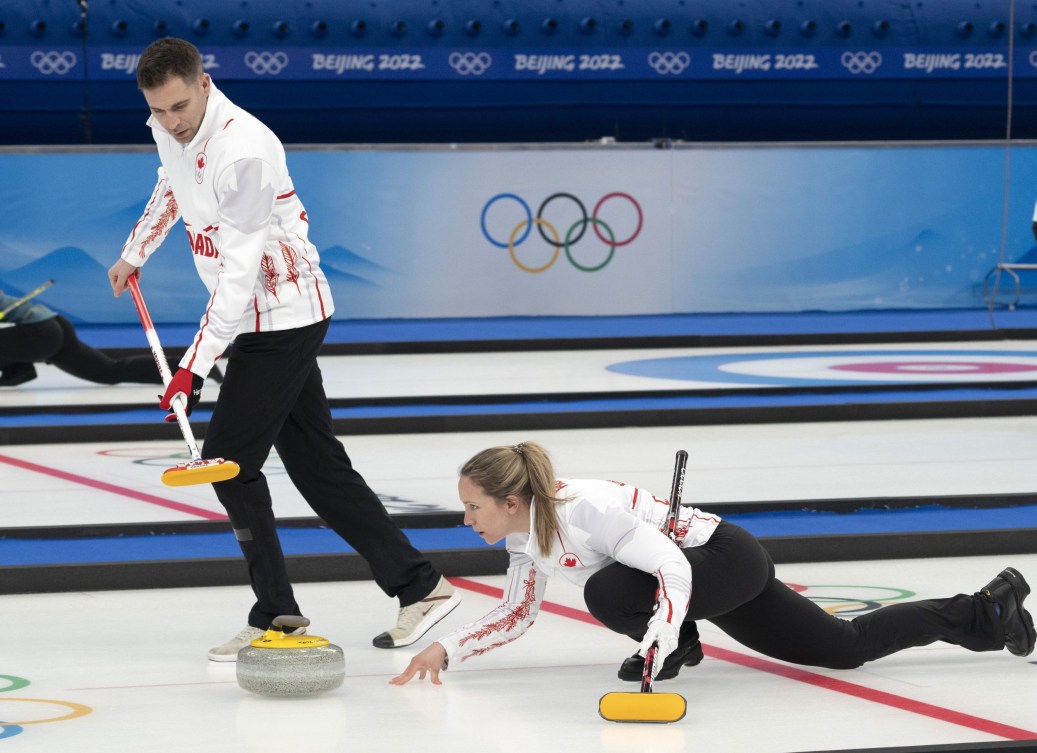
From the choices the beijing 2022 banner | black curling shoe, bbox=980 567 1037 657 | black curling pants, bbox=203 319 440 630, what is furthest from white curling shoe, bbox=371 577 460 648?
the beijing 2022 banner

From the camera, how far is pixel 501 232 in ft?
38.5

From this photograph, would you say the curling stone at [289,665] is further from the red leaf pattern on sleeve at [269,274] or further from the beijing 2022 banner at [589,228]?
the beijing 2022 banner at [589,228]

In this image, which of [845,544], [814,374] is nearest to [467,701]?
[845,544]

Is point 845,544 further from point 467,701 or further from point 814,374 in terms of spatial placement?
point 814,374

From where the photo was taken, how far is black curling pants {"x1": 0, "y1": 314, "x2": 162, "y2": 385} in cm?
785

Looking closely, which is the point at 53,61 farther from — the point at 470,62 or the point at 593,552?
the point at 593,552

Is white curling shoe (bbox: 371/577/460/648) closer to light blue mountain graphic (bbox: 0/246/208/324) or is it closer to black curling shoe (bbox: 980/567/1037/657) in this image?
black curling shoe (bbox: 980/567/1037/657)

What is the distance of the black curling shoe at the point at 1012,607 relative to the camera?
131 inches

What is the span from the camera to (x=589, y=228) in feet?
38.7

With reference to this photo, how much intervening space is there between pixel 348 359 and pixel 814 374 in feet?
9.50

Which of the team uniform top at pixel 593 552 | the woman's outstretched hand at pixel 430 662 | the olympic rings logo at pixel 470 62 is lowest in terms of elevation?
the woman's outstretched hand at pixel 430 662

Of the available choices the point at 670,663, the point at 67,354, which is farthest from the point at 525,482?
the point at 67,354

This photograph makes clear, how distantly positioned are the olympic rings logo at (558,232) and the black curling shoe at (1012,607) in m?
8.54

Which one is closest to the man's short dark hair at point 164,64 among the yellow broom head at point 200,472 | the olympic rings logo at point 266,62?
the yellow broom head at point 200,472
